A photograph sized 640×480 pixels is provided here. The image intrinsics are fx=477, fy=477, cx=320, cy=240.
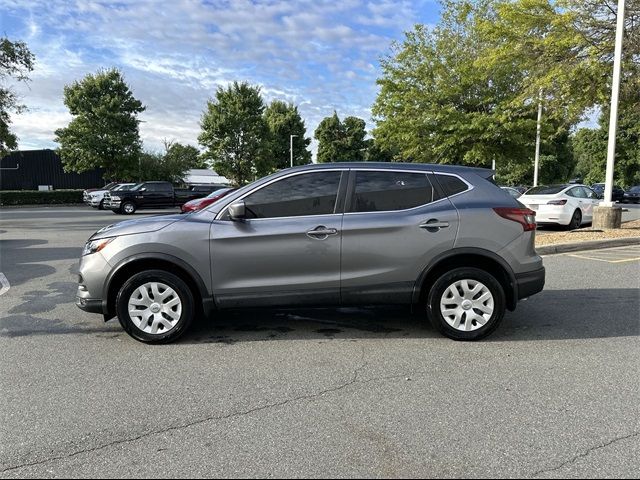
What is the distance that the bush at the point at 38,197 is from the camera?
34.3 meters

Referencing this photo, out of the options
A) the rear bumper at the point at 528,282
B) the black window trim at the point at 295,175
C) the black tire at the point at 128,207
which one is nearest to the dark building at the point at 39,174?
the black tire at the point at 128,207

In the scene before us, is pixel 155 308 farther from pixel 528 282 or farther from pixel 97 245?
pixel 528 282

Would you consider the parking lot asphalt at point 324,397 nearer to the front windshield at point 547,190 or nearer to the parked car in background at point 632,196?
the front windshield at point 547,190

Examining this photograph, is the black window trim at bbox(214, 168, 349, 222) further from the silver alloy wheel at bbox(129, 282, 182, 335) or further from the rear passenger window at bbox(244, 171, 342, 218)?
the silver alloy wheel at bbox(129, 282, 182, 335)

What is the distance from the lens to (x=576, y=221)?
14336 mm

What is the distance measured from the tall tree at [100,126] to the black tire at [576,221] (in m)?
32.0

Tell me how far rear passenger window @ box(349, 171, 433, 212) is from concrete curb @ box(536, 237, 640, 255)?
20.4 feet

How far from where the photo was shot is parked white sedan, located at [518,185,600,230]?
45.8 feet

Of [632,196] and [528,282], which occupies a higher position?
[632,196]

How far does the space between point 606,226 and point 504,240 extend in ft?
33.2

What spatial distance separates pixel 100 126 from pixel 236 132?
33.5ft

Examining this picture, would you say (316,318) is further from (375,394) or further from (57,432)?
(57,432)

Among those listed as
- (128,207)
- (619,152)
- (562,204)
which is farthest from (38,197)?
(619,152)

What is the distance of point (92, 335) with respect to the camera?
4.97 metres
